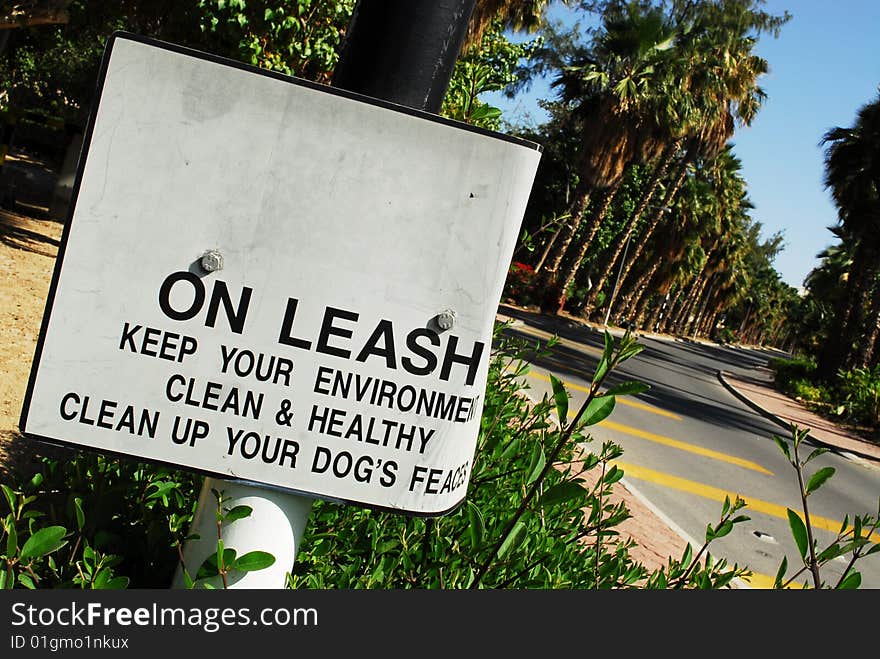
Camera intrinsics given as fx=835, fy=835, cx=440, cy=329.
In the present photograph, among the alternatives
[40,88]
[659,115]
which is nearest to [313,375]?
[659,115]

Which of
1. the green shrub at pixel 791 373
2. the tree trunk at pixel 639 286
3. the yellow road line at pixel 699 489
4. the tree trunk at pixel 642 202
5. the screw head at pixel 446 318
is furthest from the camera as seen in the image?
the tree trunk at pixel 639 286

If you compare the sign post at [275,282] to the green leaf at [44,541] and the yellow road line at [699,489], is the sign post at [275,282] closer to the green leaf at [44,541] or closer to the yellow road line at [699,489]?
the green leaf at [44,541]

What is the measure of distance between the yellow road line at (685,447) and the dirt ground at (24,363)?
13.0 ft

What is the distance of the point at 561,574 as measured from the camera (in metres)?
2.80

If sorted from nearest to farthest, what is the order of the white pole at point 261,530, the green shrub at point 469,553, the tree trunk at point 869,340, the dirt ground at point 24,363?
1. the white pole at point 261,530
2. the green shrub at point 469,553
3. the dirt ground at point 24,363
4. the tree trunk at point 869,340

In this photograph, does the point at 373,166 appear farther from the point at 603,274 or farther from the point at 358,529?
the point at 603,274

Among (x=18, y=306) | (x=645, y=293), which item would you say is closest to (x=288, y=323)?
(x=18, y=306)

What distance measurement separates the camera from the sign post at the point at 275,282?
1.43m

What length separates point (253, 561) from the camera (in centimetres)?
163

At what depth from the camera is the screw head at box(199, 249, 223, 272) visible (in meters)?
1.46

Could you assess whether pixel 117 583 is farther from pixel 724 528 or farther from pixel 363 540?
pixel 724 528

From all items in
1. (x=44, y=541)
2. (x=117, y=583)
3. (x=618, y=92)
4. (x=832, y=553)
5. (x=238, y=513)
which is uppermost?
(x=618, y=92)

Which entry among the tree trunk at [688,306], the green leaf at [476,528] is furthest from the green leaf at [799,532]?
the tree trunk at [688,306]

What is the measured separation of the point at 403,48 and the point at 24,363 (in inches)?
230
